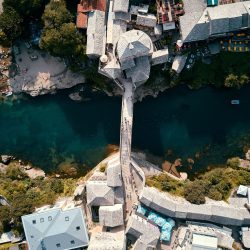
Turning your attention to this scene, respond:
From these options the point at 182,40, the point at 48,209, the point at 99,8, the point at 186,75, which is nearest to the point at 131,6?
the point at 99,8

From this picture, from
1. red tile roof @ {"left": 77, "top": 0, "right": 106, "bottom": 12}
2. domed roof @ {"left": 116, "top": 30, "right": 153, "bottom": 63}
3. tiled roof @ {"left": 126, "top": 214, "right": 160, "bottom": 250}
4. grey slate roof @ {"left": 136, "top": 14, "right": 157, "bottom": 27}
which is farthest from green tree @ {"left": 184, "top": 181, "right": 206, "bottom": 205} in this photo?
red tile roof @ {"left": 77, "top": 0, "right": 106, "bottom": 12}

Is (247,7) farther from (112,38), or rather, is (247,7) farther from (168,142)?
(168,142)

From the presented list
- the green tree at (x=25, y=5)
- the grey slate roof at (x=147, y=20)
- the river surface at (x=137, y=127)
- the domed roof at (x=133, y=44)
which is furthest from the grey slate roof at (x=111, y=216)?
the green tree at (x=25, y=5)

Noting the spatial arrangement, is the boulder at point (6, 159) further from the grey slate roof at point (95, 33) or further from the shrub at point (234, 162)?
the shrub at point (234, 162)

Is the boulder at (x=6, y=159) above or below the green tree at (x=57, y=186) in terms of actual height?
above

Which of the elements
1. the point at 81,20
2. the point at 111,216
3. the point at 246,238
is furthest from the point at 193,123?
the point at 81,20
